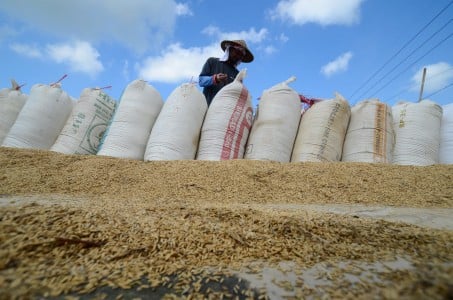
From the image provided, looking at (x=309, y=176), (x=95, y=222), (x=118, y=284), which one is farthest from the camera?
(x=309, y=176)

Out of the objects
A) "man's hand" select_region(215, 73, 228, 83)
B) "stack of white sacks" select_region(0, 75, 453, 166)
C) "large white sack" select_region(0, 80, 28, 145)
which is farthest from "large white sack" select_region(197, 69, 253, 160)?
"large white sack" select_region(0, 80, 28, 145)

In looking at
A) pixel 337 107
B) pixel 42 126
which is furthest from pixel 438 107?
pixel 42 126

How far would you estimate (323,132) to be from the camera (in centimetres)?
337

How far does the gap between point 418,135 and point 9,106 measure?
6358 millimetres

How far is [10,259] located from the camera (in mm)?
882

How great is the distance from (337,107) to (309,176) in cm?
147

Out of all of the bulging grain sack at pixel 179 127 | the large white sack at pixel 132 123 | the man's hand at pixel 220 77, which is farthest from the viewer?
the man's hand at pixel 220 77

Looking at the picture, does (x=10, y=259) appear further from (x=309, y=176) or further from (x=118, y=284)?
(x=309, y=176)

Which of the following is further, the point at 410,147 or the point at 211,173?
the point at 410,147

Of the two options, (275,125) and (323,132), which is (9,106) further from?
(323,132)

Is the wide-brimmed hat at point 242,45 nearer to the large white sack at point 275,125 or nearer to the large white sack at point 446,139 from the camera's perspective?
the large white sack at point 275,125

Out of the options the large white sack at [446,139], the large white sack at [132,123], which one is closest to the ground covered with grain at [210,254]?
the large white sack at [132,123]

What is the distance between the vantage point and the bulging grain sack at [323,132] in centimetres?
331

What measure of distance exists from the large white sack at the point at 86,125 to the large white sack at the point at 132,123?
38cm
